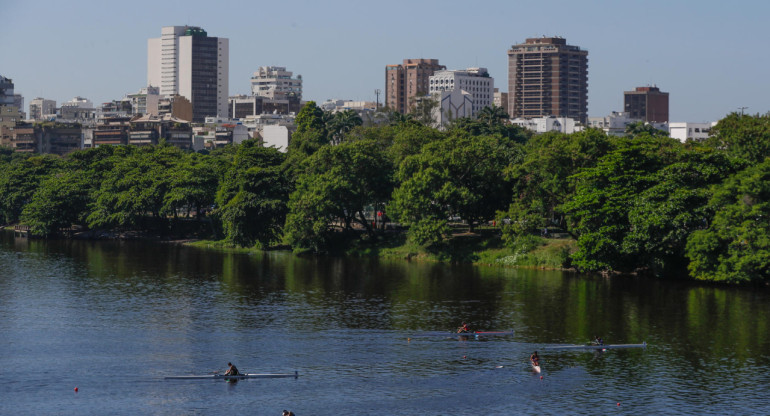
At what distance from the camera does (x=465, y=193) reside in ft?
395

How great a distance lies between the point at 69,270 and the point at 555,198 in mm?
61533

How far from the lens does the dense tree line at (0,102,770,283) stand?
101 m

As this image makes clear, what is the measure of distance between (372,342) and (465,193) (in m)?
49.6

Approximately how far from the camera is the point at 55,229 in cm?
15938

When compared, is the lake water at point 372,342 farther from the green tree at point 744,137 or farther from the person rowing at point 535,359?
the green tree at point 744,137

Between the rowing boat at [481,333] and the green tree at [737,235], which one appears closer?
the rowing boat at [481,333]

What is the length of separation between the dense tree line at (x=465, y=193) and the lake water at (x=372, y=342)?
5.49 meters

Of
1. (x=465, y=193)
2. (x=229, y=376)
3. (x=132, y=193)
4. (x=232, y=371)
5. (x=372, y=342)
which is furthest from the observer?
(x=132, y=193)

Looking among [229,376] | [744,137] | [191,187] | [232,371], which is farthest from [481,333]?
[191,187]

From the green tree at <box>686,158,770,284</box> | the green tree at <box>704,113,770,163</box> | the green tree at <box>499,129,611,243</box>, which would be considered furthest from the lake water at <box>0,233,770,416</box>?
the green tree at <box>704,113,770,163</box>

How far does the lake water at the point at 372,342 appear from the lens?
2330 inches

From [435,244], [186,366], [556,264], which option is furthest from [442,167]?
[186,366]

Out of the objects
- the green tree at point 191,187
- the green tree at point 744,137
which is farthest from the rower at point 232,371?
the green tree at point 191,187

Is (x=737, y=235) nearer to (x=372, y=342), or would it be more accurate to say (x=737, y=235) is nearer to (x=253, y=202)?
(x=372, y=342)
